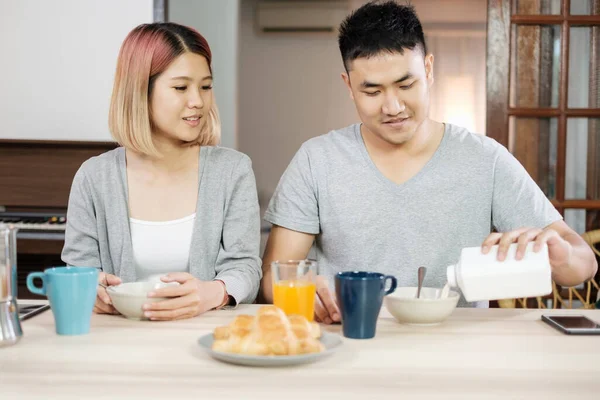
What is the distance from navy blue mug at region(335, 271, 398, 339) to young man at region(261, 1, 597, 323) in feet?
1.87

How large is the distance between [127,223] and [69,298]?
1.65 feet

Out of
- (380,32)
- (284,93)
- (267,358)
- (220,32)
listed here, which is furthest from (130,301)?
(284,93)

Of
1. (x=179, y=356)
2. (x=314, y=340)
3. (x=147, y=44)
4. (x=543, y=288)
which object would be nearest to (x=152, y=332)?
(x=179, y=356)

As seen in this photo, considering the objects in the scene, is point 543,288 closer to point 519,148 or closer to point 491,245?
point 491,245

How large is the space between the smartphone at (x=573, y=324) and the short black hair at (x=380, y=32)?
0.71 metres

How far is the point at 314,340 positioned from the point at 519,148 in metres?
2.53

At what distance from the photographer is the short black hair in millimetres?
1702

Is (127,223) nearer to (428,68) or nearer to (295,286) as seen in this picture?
(295,286)

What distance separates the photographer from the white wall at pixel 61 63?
134 inches

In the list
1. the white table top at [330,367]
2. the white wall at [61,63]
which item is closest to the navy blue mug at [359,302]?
the white table top at [330,367]

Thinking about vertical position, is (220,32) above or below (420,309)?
above

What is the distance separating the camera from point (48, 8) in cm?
340

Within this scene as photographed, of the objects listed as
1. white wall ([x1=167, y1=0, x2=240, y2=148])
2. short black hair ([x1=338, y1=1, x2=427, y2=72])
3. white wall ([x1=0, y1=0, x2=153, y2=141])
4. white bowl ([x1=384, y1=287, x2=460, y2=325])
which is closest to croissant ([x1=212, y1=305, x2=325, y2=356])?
white bowl ([x1=384, y1=287, x2=460, y2=325])

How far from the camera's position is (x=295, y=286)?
47.5 inches
